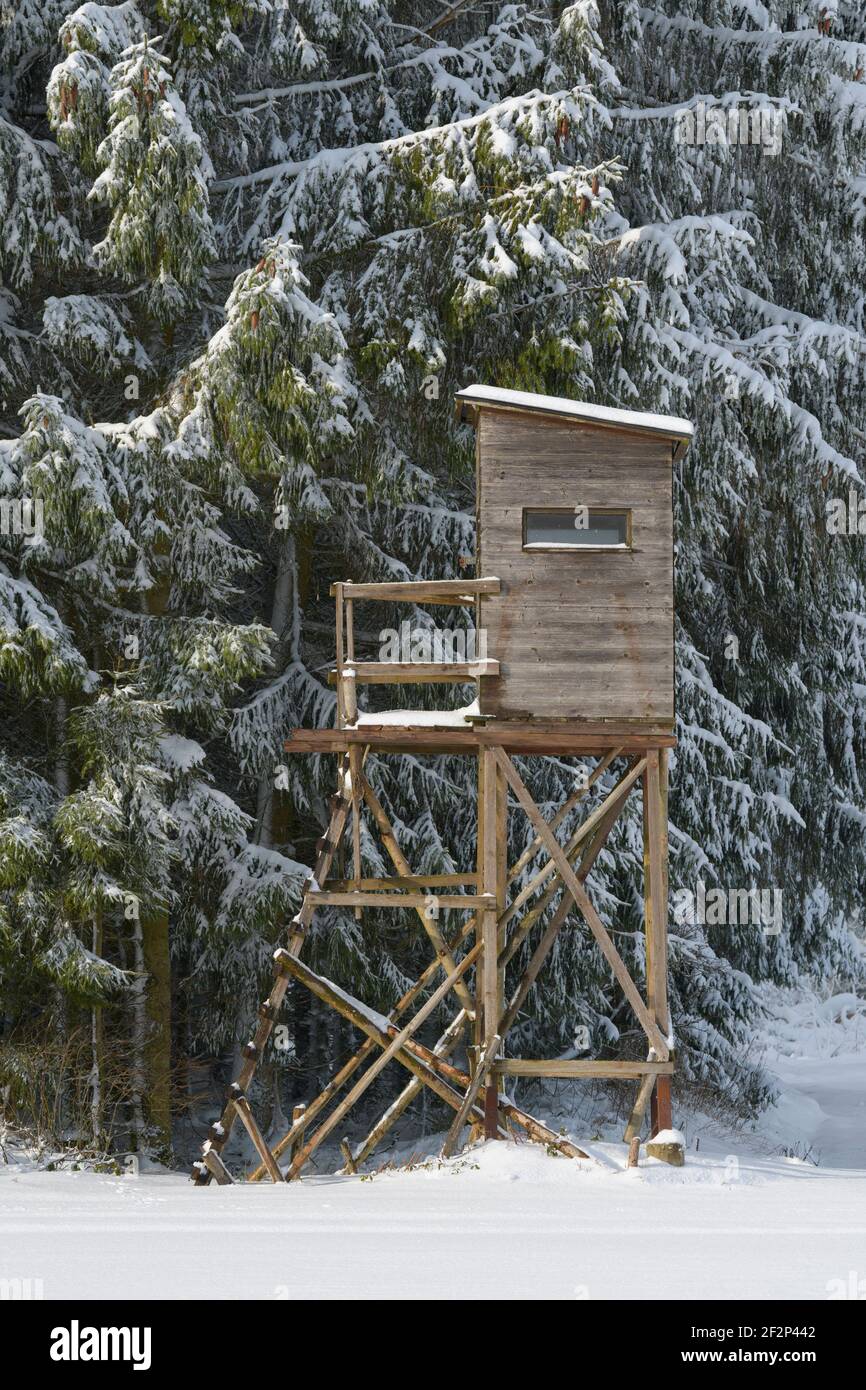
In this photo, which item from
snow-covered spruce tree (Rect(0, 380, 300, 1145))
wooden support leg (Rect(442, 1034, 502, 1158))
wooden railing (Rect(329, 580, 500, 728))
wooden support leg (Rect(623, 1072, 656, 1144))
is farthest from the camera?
snow-covered spruce tree (Rect(0, 380, 300, 1145))

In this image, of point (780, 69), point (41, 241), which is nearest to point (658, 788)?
point (41, 241)

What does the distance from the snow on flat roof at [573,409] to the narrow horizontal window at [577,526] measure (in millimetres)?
697

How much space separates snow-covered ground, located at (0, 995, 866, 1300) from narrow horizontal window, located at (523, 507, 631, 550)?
4730 millimetres

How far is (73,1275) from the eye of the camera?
28.9ft

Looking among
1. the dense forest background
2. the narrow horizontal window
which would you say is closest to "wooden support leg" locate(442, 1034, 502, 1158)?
the dense forest background

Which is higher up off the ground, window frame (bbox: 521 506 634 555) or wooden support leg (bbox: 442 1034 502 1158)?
window frame (bbox: 521 506 634 555)

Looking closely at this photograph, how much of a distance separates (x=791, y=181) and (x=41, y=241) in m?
8.54

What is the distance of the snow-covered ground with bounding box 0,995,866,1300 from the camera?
880 cm

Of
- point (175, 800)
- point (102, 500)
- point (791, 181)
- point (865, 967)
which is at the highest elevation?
point (791, 181)

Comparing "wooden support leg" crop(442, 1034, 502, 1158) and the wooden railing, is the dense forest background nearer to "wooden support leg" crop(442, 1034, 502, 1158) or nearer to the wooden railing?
the wooden railing

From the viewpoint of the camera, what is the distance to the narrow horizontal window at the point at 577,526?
15.5 meters

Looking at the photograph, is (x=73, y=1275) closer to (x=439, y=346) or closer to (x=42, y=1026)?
(x=42, y=1026)

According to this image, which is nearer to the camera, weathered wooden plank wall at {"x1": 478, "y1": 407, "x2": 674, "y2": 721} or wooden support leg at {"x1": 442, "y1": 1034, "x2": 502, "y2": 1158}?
wooden support leg at {"x1": 442, "y1": 1034, "x2": 502, "y2": 1158}

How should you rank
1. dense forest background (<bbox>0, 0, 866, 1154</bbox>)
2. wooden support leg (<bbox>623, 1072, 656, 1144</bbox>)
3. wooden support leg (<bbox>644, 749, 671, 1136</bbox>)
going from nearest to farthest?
wooden support leg (<bbox>623, 1072, 656, 1144</bbox>)
wooden support leg (<bbox>644, 749, 671, 1136</bbox>)
dense forest background (<bbox>0, 0, 866, 1154</bbox>)
